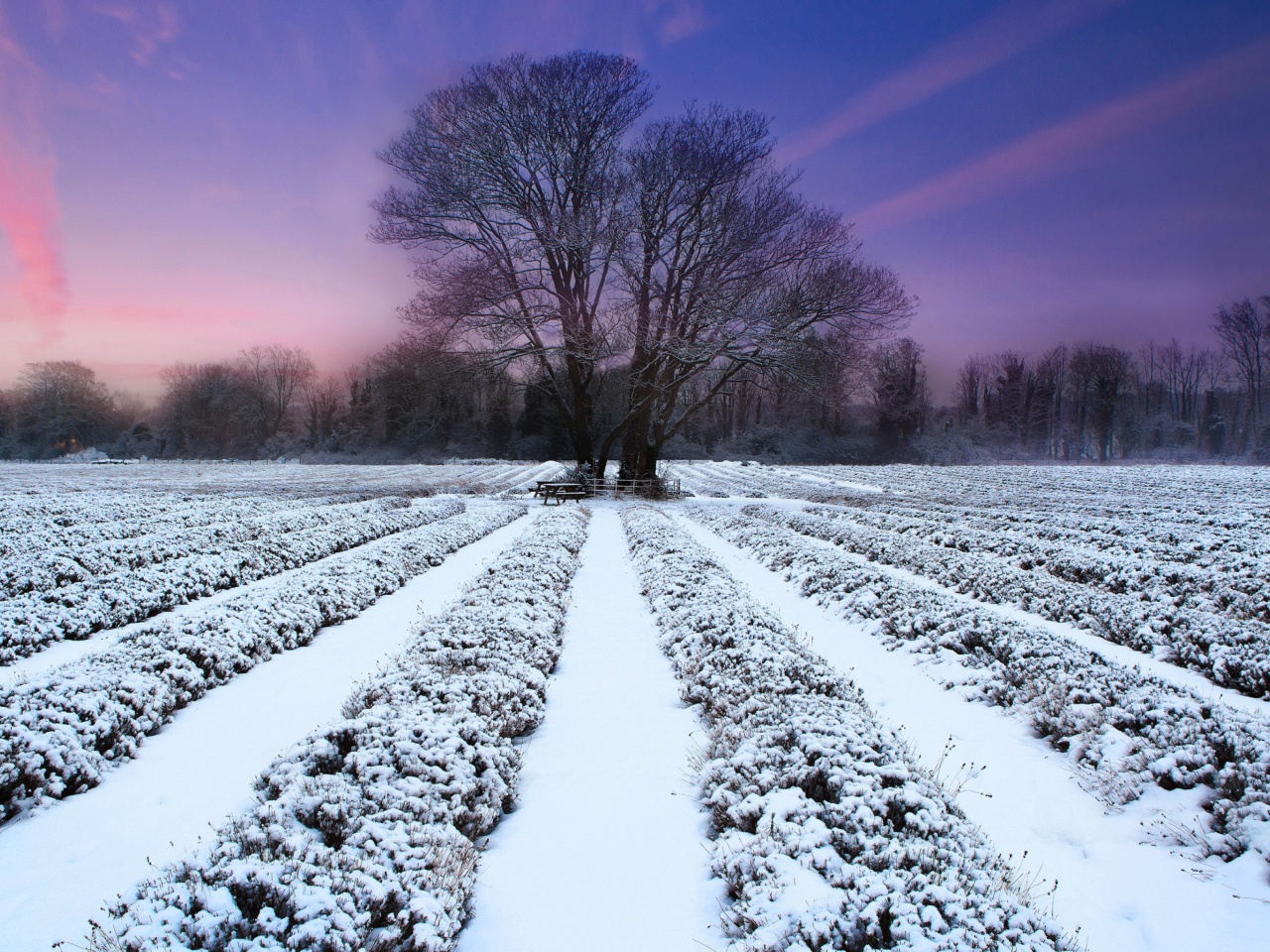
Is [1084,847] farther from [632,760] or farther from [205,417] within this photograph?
[205,417]

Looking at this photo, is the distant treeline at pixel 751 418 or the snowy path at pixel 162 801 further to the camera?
the distant treeline at pixel 751 418

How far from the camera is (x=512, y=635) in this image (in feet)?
23.5

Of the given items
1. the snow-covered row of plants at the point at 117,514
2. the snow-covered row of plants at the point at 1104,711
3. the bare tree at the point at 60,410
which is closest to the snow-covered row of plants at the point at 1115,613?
the snow-covered row of plants at the point at 1104,711

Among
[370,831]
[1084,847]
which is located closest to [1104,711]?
[1084,847]

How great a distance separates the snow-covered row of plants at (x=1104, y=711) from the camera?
4.07 m

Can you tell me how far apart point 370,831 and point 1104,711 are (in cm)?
573

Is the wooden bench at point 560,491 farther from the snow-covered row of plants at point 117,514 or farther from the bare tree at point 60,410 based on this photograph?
the bare tree at point 60,410

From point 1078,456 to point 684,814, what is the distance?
9119cm

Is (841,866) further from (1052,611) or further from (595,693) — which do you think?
(1052,611)

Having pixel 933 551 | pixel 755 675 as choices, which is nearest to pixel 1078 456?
pixel 933 551

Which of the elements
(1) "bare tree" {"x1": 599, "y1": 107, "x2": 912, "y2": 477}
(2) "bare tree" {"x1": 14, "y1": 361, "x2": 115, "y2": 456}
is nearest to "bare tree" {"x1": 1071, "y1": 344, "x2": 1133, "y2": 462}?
(1) "bare tree" {"x1": 599, "y1": 107, "x2": 912, "y2": 477}

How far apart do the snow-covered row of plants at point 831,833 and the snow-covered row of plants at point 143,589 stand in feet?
24.9

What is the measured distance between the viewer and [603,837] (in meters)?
3.92

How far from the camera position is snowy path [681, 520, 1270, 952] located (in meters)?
3.16
